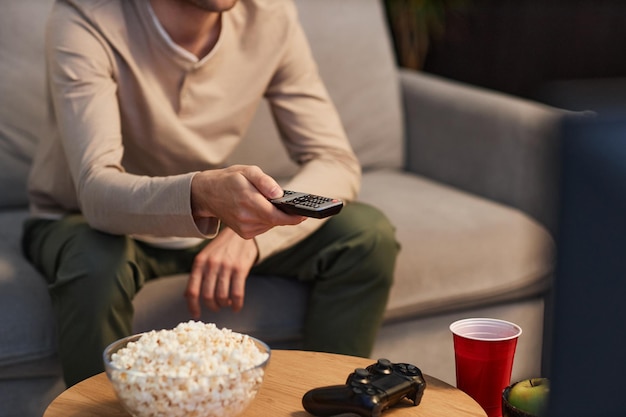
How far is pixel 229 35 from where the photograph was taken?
1737mm

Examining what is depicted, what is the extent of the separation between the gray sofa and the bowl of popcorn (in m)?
0.62

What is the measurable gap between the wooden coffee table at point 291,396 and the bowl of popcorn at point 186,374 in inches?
3.2

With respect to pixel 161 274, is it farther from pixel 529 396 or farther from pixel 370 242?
pixel 529 396

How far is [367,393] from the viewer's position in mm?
1043

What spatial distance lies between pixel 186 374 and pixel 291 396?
0.19m

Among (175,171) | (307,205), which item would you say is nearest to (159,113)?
(175,171)

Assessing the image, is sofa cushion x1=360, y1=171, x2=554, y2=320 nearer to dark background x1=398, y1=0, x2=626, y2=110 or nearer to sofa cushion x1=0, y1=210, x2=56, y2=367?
sofa cushion x1=0, y1=210, x2=56, y2=367

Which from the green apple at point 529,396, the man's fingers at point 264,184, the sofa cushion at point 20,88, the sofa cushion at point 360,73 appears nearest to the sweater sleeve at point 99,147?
the man's fingers at point 264,184

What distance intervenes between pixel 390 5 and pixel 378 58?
1217mm

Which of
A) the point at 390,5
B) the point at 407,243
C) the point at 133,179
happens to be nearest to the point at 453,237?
the point at 407,243

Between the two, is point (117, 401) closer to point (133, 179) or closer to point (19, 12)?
point (133, 179)

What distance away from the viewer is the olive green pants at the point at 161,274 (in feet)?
4.93

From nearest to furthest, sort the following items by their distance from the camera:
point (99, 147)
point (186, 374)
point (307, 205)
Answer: point (186, 374), point (307, 205), point (99, 147)

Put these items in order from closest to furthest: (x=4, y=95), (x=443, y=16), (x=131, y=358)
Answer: (x=131, y=358) → (x=4, y=95) → (x=443, y=16)
